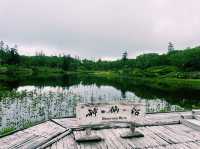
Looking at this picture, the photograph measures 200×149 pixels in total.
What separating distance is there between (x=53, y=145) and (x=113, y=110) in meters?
2.80

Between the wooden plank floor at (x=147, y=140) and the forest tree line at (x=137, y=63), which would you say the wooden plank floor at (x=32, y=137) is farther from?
the forest tree line at (x=137, y=63)

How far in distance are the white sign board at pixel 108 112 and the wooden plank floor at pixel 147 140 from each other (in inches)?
A: 34.0

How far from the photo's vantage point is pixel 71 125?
11.9 metres

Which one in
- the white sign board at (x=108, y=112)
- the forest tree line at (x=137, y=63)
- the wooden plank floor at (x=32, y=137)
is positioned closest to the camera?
the wooden plank floor at (x=32, y=137)

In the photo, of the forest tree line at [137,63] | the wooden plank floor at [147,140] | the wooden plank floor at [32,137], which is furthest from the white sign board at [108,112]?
the forest tree line at [137,63]

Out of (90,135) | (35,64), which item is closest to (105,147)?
(90,135)

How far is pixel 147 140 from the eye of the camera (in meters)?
10.4

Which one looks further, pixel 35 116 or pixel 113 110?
pixel 35 116

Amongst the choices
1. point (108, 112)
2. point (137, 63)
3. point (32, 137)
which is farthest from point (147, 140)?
point (137, 63)

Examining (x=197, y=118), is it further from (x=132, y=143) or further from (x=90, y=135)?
(x=90, y=135)

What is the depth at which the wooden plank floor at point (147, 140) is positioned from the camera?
9.66m

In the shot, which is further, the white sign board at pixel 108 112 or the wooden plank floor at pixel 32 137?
the white sign board at pixel 108 112

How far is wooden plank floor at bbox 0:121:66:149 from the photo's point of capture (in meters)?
9.66

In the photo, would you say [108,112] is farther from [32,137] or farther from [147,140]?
[32,137]
